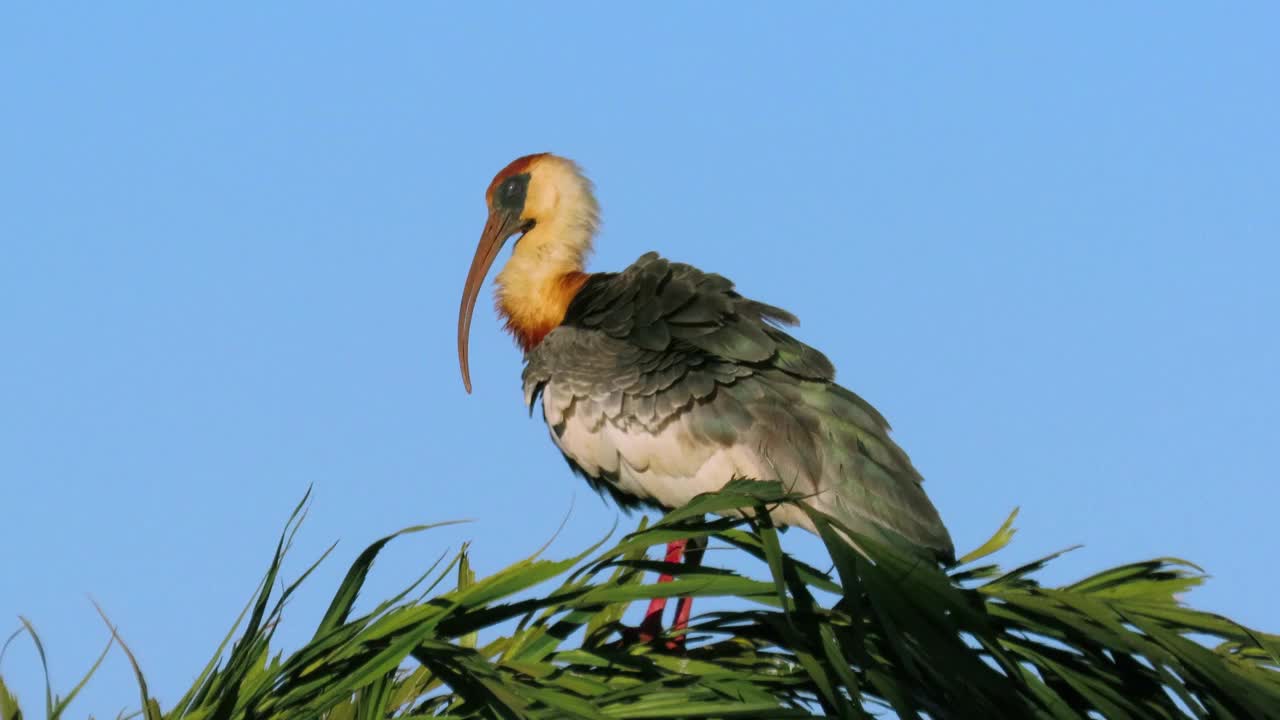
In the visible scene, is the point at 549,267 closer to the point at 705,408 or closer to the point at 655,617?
the point at 705,408

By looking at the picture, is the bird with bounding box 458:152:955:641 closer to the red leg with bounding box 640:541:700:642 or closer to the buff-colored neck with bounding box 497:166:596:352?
the buff-colored neck with bounding box 497:166:596:352

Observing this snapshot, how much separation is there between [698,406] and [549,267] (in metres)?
1.81

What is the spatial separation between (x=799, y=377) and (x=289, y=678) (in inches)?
130

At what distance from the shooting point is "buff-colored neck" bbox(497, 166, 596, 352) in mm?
7699

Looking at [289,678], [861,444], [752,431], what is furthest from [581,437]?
[289,678]

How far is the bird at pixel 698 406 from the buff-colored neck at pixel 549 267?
0.9 inches

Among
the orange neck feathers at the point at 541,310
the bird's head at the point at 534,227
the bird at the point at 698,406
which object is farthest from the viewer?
the bird's head at the point at 534,227

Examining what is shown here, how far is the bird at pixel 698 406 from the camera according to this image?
6039 mm

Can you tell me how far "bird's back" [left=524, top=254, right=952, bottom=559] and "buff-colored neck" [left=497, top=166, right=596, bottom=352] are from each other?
42 cm

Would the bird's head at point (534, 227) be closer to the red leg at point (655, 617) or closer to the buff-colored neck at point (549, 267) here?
the buff-colored neck at point (549, 267)

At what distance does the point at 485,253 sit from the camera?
Answer: 27.9ft

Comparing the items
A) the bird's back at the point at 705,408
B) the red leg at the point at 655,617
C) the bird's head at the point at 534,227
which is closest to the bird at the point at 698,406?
the bird's back at the point at 705,408

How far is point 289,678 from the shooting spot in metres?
3.67

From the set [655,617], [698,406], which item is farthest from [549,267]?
[655,617]
